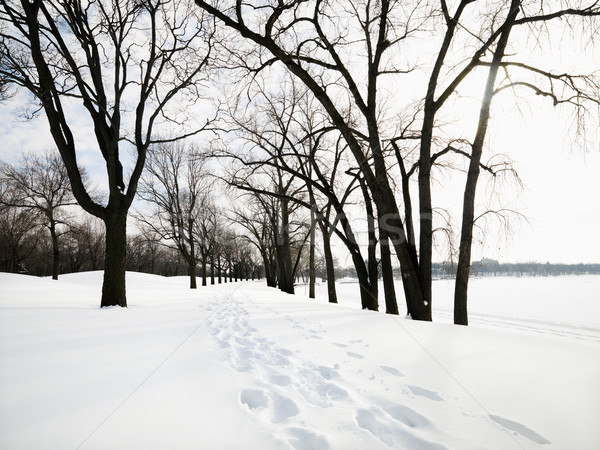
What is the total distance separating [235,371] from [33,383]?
5.19 feet

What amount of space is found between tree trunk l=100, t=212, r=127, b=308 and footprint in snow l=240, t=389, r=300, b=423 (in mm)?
6209

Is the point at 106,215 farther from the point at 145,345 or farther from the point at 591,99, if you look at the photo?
the point at 591,99

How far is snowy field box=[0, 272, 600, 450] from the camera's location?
61.0 inches

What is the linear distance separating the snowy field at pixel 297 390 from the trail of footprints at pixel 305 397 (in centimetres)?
1

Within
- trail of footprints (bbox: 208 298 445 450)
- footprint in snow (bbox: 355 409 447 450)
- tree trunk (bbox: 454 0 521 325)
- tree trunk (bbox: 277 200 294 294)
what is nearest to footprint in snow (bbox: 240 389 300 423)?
trail of footprints (bbox: 208 298 445 450)

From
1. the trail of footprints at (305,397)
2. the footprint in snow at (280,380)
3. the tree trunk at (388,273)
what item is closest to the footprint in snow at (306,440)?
the trail of footprints at (305,397)

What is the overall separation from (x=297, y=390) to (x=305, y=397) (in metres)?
0.12

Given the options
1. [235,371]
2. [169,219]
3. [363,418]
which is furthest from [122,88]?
[169,219]

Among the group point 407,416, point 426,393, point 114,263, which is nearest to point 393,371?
point 426,393

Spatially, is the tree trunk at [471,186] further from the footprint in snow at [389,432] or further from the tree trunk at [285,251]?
the tree trunk at [285,251]

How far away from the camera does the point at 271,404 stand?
1961mm

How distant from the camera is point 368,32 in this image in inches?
278

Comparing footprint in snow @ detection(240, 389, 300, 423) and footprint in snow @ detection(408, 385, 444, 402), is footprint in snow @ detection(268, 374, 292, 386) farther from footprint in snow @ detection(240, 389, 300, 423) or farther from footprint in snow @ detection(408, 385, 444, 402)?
footprint in snow @ detection(408, 385, 444, 402)

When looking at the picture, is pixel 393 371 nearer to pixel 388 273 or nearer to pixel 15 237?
pixel 388 273
